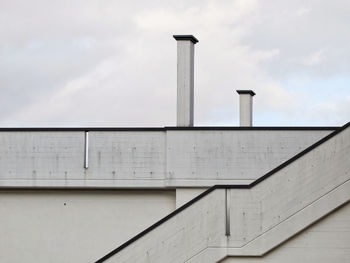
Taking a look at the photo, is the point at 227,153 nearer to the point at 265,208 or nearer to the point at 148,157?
the point at 148,157

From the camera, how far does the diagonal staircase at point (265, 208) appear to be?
14414 mm

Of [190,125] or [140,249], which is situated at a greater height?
[190,125]

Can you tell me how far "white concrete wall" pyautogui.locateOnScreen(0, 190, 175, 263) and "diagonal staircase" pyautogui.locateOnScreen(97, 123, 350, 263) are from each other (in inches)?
234

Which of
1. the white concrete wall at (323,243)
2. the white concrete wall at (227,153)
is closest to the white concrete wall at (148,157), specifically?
the white concrete wall at (227,153)

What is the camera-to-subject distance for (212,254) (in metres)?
14.6

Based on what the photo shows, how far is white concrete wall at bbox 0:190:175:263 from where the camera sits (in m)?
20.8

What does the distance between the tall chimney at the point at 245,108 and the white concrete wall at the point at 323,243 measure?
1313cm

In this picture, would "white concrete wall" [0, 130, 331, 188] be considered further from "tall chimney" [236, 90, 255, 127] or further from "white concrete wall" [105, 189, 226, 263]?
"tall chimney" [236, 90, 255, 127]

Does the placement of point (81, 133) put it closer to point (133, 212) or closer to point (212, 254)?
point (133, 212)

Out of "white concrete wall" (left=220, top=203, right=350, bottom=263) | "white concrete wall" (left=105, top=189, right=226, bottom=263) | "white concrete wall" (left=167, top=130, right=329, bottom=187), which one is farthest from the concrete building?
"white concrete wall" (left=220, top=203, right=350, bottom=263)

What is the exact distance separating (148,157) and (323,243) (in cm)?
687

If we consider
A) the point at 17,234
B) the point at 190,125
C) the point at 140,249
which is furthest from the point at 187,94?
the point at 140,249

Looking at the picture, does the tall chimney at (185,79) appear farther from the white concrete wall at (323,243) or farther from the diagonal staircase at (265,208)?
the white concrete wall at (323,243)

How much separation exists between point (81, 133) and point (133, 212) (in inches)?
78.1
